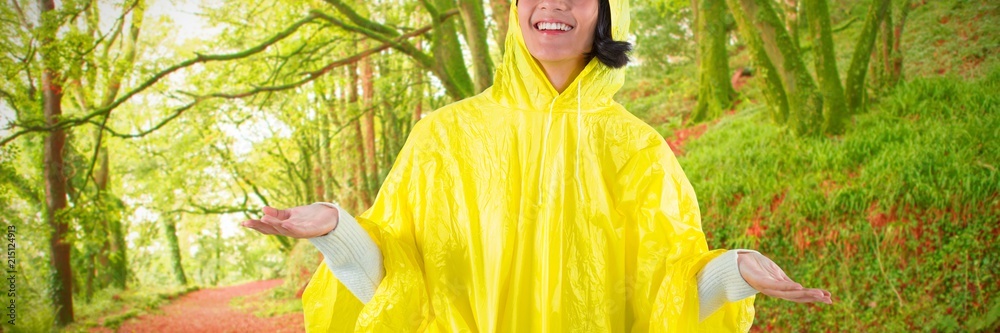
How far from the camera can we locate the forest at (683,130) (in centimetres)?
436

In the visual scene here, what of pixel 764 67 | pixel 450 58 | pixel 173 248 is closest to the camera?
pixel 764 67

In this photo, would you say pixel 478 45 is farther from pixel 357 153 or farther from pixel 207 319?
pixel 207 319

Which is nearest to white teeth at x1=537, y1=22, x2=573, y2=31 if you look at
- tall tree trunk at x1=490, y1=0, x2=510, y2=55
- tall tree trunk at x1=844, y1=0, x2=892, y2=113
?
tall tree trunk at x1=490, y1=0, x2=510, y2=55

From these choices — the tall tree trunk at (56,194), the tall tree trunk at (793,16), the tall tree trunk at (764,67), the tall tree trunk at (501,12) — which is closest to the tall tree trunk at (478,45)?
the tall tree trunk at (501,12)

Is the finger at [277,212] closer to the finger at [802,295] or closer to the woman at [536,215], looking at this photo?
the woman at [536,215]

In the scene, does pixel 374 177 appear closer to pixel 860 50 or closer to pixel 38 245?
pixel 38 245

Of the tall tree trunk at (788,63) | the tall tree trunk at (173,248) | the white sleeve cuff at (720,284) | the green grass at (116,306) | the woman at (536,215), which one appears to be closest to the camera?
the white sleeve cuff at (720,284)

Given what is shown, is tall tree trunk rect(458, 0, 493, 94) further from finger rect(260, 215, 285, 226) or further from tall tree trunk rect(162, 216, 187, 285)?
tall tree trunk rect(162, 216, 187, 285)

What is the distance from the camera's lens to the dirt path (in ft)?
21.2

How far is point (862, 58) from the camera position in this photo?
5109 millimetres

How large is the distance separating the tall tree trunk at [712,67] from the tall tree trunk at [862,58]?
1.36m

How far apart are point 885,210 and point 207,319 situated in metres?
5.88

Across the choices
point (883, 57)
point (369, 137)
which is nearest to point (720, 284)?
point (883, 57)

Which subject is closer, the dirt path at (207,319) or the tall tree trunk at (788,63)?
the tall tree trunk at (788,63)
